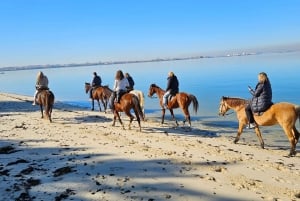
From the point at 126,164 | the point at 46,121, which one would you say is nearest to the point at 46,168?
the point at 126,164

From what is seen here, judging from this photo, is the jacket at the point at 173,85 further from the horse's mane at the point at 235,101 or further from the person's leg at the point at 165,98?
the horse's mane at the point at 235,101

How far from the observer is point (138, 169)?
8.77 meters

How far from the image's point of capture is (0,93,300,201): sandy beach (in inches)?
289

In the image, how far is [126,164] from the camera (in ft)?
30.2

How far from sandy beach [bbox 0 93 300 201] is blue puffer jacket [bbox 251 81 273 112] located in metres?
1.47

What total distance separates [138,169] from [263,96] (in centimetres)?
555

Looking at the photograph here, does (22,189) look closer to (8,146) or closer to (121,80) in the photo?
(8,146)

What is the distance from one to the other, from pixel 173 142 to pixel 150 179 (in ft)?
14.9

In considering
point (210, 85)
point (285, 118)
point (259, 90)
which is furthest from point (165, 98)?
point (210, 85)

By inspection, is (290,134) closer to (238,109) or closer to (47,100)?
(238,109)

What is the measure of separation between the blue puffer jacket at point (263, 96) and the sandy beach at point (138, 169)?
1470mm

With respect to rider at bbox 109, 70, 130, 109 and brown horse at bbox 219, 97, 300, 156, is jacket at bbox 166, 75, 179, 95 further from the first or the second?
brown horse at bbox 219, 97, 300, 156

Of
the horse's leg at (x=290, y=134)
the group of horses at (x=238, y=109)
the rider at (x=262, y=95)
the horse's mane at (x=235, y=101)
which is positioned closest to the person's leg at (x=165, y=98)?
the group of horses at (x=238, y=109)

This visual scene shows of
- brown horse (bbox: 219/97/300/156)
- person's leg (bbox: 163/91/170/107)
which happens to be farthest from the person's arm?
person's leg (bbox: 163/91/170/107)
